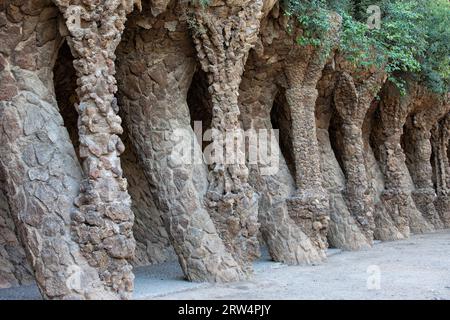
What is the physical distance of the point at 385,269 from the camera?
9.19 meters

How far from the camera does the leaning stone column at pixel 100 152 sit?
592cm

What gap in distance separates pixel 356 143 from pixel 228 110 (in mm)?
5333

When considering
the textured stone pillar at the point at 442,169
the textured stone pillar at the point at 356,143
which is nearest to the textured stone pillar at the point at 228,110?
the textured stone pillar at the point at 356,143

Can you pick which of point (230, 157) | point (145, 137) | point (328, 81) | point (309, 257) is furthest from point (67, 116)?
point (328, 81)

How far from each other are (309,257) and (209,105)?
3079 millimetres

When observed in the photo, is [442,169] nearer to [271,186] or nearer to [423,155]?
[423,155]

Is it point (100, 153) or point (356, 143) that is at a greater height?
point (356, 143)

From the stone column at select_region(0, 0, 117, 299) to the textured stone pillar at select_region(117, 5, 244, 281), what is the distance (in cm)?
162

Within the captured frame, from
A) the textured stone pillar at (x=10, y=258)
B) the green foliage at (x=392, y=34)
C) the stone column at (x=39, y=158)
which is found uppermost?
the green foliage at (x=392, y=34)

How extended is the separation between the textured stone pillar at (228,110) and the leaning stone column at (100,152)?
196cm

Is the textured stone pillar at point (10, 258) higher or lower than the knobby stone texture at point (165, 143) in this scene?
lower

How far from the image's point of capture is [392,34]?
12.2 meters

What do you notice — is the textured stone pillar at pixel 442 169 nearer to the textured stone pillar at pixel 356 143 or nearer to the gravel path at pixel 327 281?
the textured stone pillar at pixel 356 143

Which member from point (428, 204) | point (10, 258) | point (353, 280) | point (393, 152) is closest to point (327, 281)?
point (353, 280)
